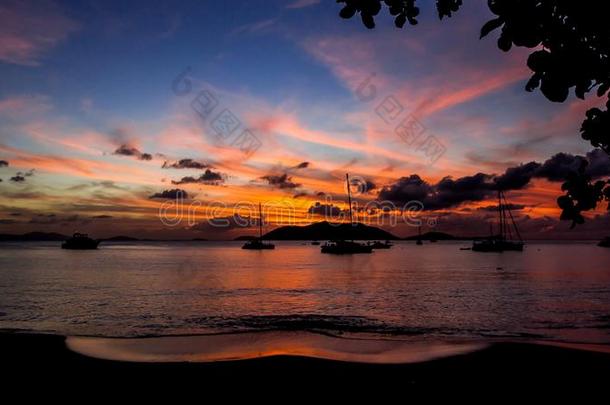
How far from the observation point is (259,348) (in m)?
19.2

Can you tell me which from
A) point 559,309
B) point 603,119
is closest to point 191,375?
point 603,119

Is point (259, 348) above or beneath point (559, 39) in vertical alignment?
beneath

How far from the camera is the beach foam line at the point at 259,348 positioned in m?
16.8

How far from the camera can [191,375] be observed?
13070mm

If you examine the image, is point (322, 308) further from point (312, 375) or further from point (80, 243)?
point (80, 243)

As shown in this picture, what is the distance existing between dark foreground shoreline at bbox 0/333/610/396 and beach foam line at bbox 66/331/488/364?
4.75ft

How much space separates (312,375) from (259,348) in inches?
260

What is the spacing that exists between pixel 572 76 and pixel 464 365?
12.9 metres

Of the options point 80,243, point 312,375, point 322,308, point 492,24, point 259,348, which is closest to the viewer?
point 492,24

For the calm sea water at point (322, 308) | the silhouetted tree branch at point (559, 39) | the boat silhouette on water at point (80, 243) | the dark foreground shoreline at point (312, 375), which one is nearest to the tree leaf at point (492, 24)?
the silhouetted tree branch at point (559, 39)

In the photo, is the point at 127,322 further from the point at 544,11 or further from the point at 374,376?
the point at 544,11

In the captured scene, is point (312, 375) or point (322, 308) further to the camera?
point (322, 308)

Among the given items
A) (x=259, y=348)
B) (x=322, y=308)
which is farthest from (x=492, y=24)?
(x=322, y=308)

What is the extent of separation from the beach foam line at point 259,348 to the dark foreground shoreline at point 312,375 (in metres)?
1.45
